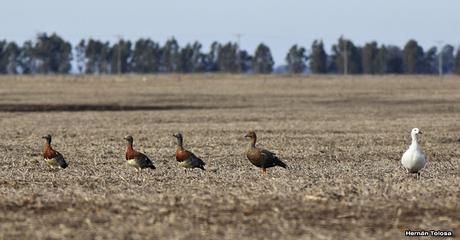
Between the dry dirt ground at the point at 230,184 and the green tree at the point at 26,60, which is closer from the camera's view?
the dry dirt ground at the point at 230,184

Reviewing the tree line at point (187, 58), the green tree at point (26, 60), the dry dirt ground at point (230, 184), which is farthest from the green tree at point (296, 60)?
the dry dirt ground at point (230, 184)

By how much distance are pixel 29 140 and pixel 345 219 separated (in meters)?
20.0

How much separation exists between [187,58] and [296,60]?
2091 centimetres

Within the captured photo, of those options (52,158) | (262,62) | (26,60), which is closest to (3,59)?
(26,60)

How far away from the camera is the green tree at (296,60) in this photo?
188625 millimetres

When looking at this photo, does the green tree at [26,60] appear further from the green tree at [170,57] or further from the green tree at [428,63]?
the green tree at [428,63]

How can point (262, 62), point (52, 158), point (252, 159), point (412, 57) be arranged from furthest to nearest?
point (262, 62) < point (412, 57) < point (52, 158) < point (252, 159)

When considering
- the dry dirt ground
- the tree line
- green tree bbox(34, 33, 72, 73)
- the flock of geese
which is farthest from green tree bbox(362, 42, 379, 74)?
the flock of geese

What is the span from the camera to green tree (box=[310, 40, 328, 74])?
600 ft

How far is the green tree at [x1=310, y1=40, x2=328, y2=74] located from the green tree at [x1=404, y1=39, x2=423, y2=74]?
1439 cm

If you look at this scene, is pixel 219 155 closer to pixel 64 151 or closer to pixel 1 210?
pixel 64 151

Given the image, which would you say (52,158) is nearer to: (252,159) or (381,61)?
(252,159)

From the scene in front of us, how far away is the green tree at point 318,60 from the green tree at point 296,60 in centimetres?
428

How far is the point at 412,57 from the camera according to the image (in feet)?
594
